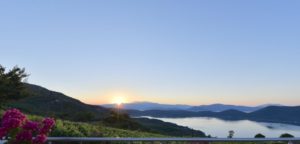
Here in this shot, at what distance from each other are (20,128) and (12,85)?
33.6 meters

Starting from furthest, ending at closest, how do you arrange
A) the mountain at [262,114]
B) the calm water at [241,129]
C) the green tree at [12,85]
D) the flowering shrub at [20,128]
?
the mountain at [262,114] < the green tree at [12,85] < the calm water at [241,129] < the flowering shrub at [20,128]

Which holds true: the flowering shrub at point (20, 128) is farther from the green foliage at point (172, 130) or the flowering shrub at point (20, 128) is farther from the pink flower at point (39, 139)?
the green foliage at point (172, 130)

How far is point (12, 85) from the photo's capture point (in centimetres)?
3797

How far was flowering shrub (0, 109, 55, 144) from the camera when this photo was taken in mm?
5473

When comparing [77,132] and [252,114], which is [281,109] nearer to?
[252,114]

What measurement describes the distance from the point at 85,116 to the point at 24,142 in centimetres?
4339

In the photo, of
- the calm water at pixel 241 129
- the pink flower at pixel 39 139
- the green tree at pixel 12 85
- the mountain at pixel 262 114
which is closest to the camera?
the pink flower at pixel 39 139

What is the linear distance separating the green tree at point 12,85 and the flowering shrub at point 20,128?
3064 cm

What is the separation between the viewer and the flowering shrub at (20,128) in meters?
5.47

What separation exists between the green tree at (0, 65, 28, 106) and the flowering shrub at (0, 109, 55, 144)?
30.6 m

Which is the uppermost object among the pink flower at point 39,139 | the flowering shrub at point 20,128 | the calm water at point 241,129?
the calm water at point 241,129

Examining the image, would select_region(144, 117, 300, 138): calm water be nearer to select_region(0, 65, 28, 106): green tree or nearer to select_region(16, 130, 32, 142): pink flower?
select_region(16, 130, 32, 142): pink flower

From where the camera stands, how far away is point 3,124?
5480mm

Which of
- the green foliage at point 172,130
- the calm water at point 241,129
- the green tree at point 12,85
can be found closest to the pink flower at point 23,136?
the calm water at point 241,129
